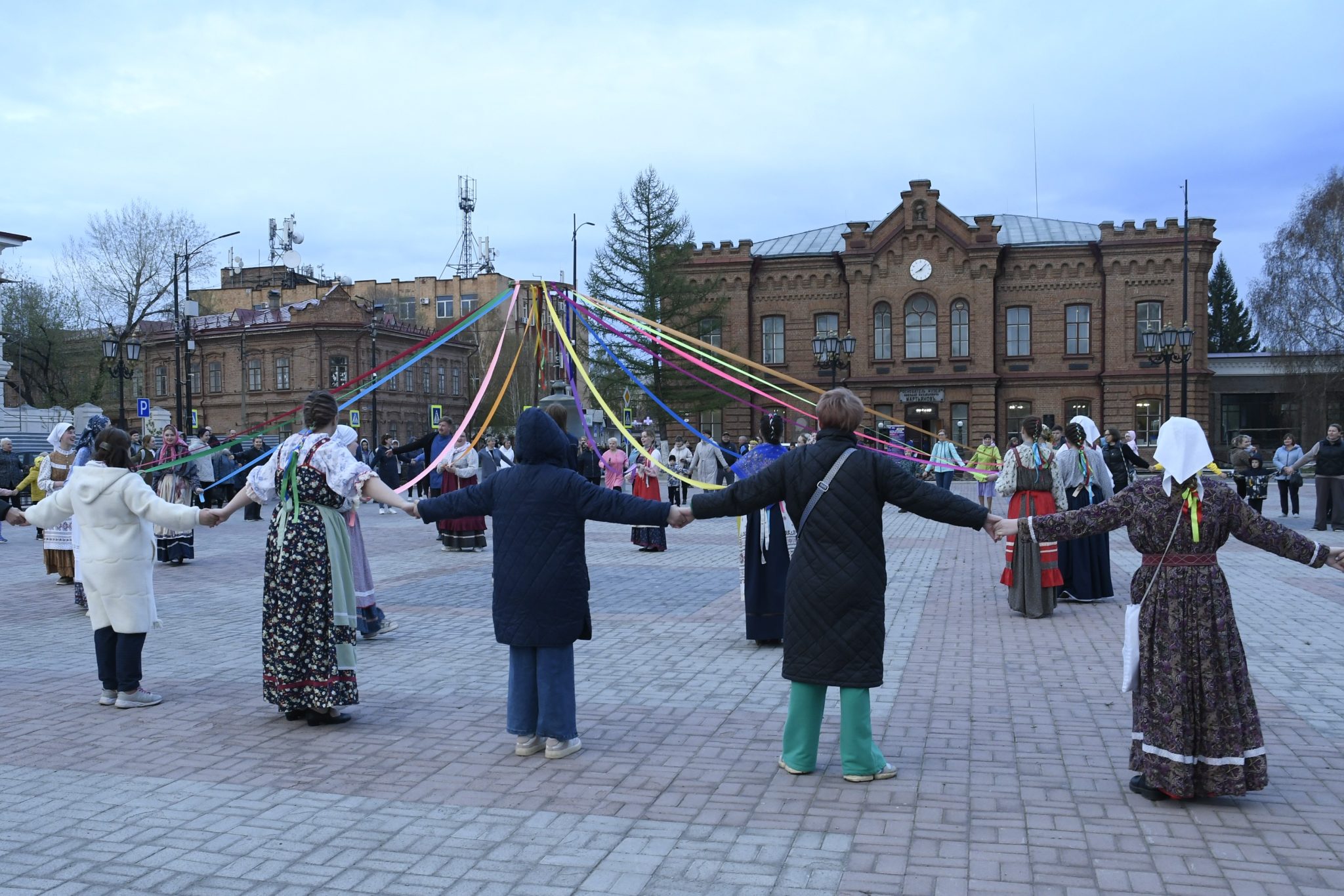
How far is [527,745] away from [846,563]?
6.63ft

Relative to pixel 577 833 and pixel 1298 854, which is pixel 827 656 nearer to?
pixel 577 833

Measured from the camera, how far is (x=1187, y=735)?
4.75 meters

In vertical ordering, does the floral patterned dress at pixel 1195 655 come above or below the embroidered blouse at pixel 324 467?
below

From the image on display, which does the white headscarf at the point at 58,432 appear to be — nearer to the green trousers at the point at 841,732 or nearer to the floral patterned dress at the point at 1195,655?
the green trousers at the point at 841,732

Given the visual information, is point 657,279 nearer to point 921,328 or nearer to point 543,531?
point 921,328

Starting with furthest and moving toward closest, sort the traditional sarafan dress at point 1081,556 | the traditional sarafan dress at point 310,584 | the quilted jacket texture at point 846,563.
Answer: the traditional sarafan dress at point 1081,556 < the traditional sarafan dress at point 310,584 < the quilted jacket texture at point 846,563

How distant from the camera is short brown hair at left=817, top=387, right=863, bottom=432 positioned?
5297mm

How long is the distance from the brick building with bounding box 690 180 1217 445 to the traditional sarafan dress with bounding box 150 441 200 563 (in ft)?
108

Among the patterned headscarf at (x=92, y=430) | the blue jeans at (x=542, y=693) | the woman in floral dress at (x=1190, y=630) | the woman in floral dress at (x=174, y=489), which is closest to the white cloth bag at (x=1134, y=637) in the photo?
the woman in floral dress at (x=1190, y=630)

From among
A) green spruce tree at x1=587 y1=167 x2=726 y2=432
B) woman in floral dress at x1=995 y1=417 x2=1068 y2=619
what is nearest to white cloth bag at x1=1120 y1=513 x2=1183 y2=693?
woman in floral dress at x1=995 y1=417 x2=1068 y2=619

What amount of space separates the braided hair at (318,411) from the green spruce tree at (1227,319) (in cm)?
7479

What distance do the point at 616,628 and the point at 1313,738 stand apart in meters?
5.42

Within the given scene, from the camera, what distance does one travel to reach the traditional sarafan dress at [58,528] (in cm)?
1152

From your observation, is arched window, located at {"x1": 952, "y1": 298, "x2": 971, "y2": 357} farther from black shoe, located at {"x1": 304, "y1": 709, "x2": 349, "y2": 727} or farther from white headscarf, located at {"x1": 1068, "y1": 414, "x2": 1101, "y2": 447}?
black shoe, located at {"x1": 304, "y1": 709, "x2": 349, "y2": 727}
